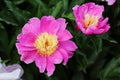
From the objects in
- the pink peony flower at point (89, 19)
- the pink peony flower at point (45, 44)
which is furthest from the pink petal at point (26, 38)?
the pink peony flower at point (89, 19)

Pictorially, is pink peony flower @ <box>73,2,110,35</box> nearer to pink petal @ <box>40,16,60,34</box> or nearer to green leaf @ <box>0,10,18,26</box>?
pink petal @ <box>40,16,60,34</box>

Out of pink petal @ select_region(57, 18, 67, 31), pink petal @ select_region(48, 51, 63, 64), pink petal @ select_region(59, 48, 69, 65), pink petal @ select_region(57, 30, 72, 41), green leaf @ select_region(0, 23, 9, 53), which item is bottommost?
green leaf @ select_region(0, 23, 9, 53)

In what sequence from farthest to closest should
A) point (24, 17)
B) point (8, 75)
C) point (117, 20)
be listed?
point (117, 20), point (24, 17), point (8, 75)

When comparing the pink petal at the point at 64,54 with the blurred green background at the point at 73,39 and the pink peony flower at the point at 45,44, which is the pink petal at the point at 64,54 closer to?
the pink peony flower at the point at 45,44

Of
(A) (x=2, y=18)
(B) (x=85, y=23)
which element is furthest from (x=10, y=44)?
(B) (x=85, y=23)

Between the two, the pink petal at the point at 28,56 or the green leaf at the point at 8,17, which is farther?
the green leaf at the point at 8,17

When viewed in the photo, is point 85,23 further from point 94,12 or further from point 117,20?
point 117,20

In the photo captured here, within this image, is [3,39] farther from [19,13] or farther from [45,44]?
[45,44]

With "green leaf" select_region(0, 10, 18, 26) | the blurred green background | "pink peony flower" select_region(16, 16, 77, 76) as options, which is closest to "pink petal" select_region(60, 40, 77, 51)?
"pink peony flower" select_region(16, 16, 77, 76)
